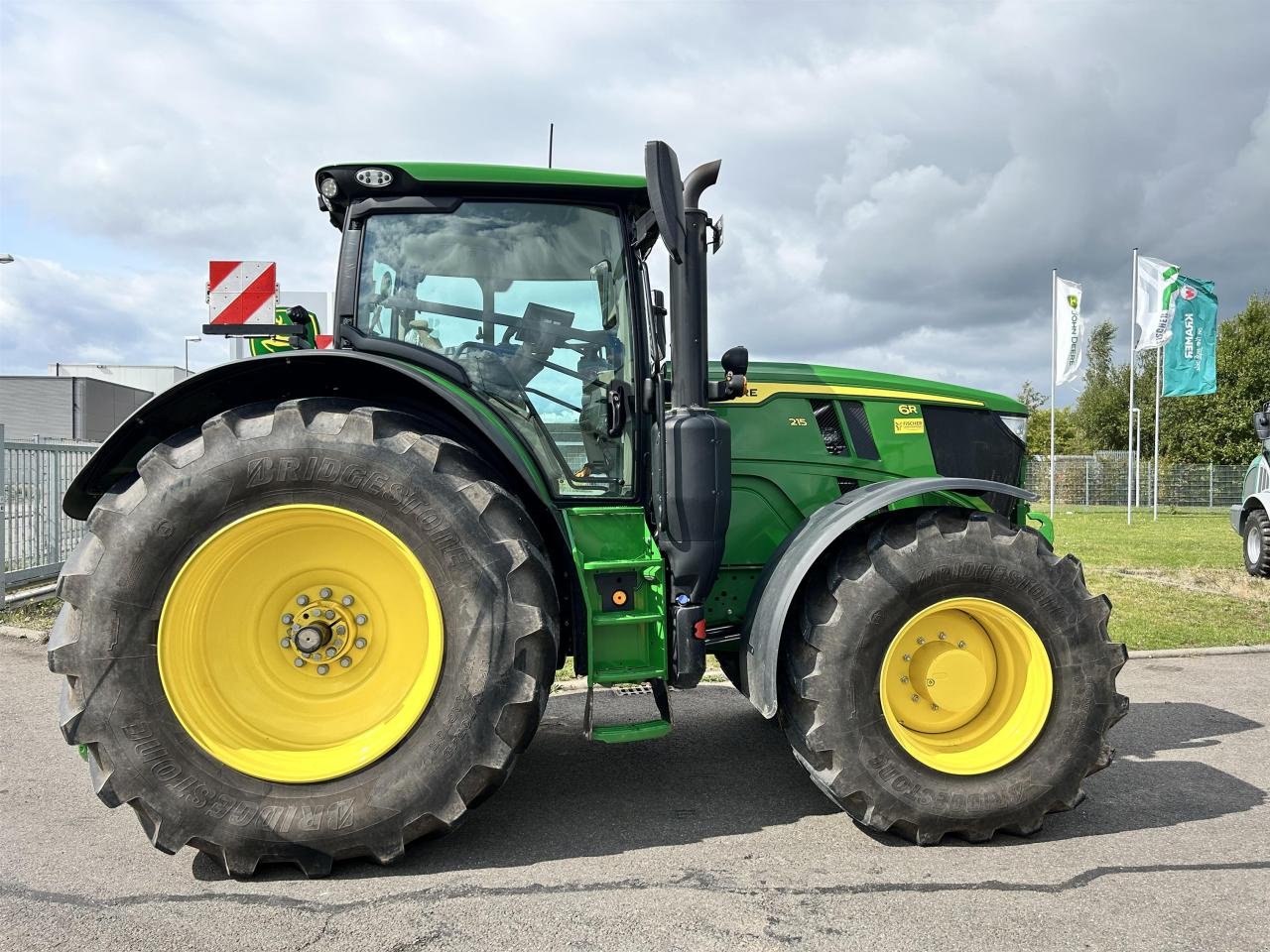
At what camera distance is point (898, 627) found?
120 inches

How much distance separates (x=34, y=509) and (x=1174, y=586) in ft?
38.2

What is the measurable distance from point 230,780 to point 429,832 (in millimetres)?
640

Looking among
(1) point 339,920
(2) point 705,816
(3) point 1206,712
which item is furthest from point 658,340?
(3) point 1206,712

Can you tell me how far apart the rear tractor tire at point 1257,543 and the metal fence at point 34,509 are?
44.5 ft

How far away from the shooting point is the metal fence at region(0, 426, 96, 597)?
25.9ft

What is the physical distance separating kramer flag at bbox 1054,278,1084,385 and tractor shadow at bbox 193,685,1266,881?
49.0 ft

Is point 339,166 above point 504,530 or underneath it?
above

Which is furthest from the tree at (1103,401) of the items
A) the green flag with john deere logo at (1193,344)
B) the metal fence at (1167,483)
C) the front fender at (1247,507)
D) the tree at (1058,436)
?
the front fender at (1247,507)

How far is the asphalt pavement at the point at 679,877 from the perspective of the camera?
2.36 metres

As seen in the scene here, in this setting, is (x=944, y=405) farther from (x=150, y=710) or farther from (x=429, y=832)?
(x=150, y=710)

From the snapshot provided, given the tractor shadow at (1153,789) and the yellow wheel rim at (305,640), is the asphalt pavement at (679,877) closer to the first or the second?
the tractor shadow at (1153,789)

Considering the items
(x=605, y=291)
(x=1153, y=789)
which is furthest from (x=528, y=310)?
(x=1153, y=789)

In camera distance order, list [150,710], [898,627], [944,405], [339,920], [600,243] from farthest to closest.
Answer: [944,405] → [600,243] → [898,627] → [150,710] → [339,920]

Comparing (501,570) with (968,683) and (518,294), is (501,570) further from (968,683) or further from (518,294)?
(968,683)
